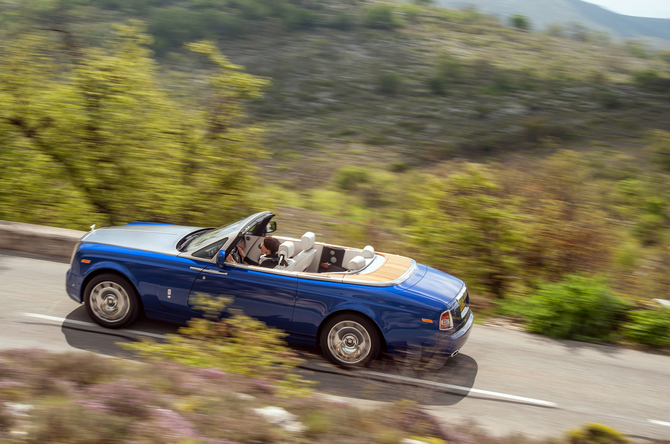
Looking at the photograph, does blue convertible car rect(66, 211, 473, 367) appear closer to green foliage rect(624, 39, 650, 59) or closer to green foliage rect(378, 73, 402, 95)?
green foliage rect(378, 73, 402, 95)

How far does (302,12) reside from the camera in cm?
5016

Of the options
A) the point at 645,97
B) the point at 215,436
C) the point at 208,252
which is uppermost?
the point at 645,97

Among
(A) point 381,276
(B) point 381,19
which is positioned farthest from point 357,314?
(B) point 381,19

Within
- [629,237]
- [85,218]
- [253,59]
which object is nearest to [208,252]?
[85,218]

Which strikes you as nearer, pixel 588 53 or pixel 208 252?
pixel 208 252

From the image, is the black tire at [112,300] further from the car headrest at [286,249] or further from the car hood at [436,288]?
the car hood at [436,288]

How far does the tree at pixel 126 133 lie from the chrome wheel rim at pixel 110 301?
4.29 meters

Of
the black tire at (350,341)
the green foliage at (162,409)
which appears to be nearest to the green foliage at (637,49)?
the black tire at (350,341)

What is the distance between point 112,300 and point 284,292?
6.90 feet

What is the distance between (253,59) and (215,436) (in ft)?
136

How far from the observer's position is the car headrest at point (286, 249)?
22.7 ft

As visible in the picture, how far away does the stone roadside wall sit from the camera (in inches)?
368

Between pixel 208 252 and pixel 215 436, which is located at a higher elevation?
pixel 208 252

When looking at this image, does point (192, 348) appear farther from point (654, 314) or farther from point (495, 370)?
point (654, 314)
